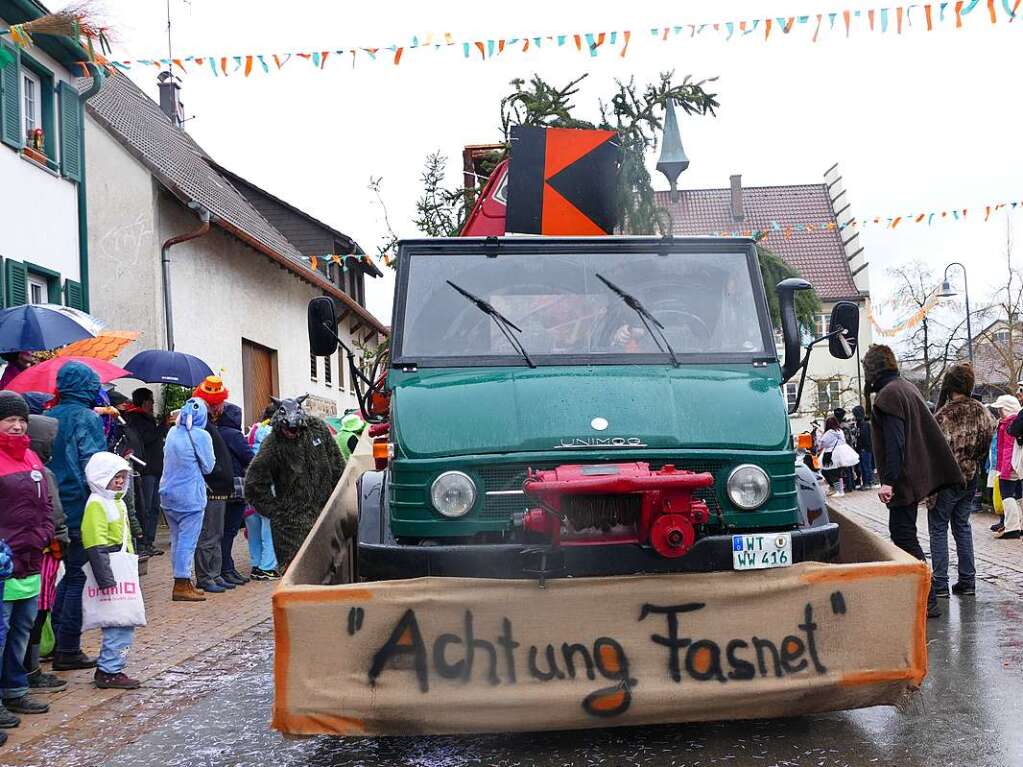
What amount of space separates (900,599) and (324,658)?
237 centimetres

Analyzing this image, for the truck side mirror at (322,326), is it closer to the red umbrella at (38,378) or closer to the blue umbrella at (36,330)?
the red umbrella at (38,378)

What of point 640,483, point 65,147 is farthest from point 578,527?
point 65,147

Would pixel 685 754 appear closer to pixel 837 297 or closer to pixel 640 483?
pixel 640 483

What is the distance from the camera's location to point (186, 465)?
10.8 m

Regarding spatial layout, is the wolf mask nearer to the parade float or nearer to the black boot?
the black boot

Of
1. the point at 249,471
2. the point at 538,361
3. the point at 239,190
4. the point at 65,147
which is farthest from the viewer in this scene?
the point at 239,190

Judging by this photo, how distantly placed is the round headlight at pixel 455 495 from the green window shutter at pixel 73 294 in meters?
14.7

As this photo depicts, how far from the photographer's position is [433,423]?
5641mm

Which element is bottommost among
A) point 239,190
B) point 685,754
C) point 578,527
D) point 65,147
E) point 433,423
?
point 685,754

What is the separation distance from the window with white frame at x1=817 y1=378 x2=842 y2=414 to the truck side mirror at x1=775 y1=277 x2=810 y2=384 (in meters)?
47.4

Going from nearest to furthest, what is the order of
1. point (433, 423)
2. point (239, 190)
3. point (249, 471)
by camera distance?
point (433, 423), point (249, 471), point (239, 190)

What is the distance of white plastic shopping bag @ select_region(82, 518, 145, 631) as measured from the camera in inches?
273

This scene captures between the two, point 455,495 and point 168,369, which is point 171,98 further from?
point 455,495

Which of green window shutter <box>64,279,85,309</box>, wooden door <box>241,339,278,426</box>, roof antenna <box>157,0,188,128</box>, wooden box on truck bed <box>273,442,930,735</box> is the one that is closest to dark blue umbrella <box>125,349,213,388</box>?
green window shutter <box>64,279,85,309</box>
